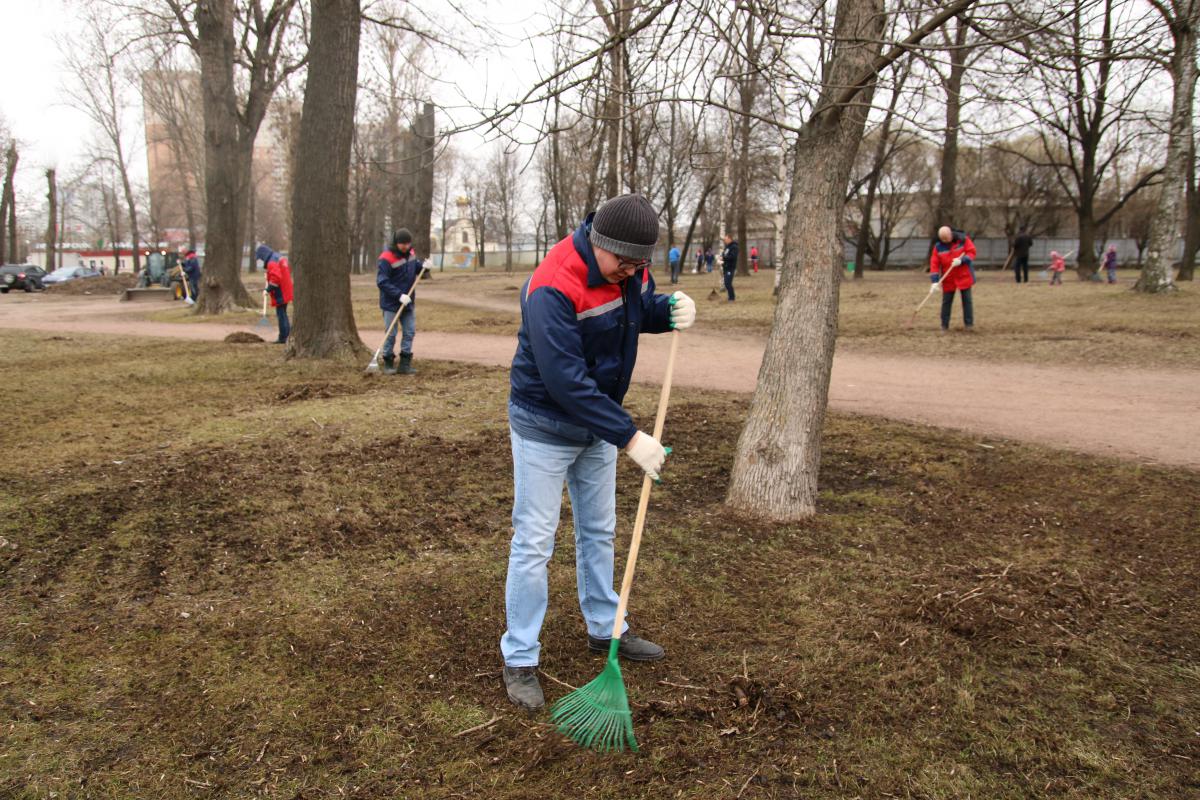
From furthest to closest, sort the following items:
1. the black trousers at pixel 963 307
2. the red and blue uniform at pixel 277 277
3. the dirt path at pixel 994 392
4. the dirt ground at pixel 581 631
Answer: the red and blue uniform at pixel 277 277
the black trousers at pixel 963 307
the dirt path at pixel 994 392
the dirt ground at pixel 581 631

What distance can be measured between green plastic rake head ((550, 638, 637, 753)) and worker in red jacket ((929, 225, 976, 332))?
10.9 meters

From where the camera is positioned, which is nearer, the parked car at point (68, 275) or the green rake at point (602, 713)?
the green rake at point (602, 713)

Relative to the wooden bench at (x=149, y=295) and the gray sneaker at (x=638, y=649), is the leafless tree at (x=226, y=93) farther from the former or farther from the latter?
the gray sneaker at (x=638, y=649)

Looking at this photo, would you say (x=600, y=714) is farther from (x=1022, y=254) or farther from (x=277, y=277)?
(x=1022, y=254)

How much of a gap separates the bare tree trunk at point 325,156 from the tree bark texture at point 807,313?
633 cm

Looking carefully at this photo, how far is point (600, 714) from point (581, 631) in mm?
730

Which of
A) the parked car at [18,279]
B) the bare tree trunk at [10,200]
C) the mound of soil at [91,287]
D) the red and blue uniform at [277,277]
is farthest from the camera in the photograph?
the bare tree trunk at [10,200]

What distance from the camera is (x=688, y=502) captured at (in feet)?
16.6

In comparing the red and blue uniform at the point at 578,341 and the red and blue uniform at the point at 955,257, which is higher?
the red and blue uniform at the point at 955,257

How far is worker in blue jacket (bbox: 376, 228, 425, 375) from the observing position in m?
9.59

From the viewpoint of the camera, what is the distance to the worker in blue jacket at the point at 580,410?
9.34 feet

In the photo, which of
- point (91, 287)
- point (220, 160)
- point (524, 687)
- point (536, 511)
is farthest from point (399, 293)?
point (91, 287)

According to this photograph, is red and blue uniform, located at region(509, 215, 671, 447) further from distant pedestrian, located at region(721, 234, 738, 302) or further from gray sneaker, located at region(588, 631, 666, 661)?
distant pedestrian, located at region(721, 234, 738, 302)

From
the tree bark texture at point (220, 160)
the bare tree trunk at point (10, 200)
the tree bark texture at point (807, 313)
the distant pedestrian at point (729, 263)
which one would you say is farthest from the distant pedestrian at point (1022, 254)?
the bare tree trunk at point (10, 200)
